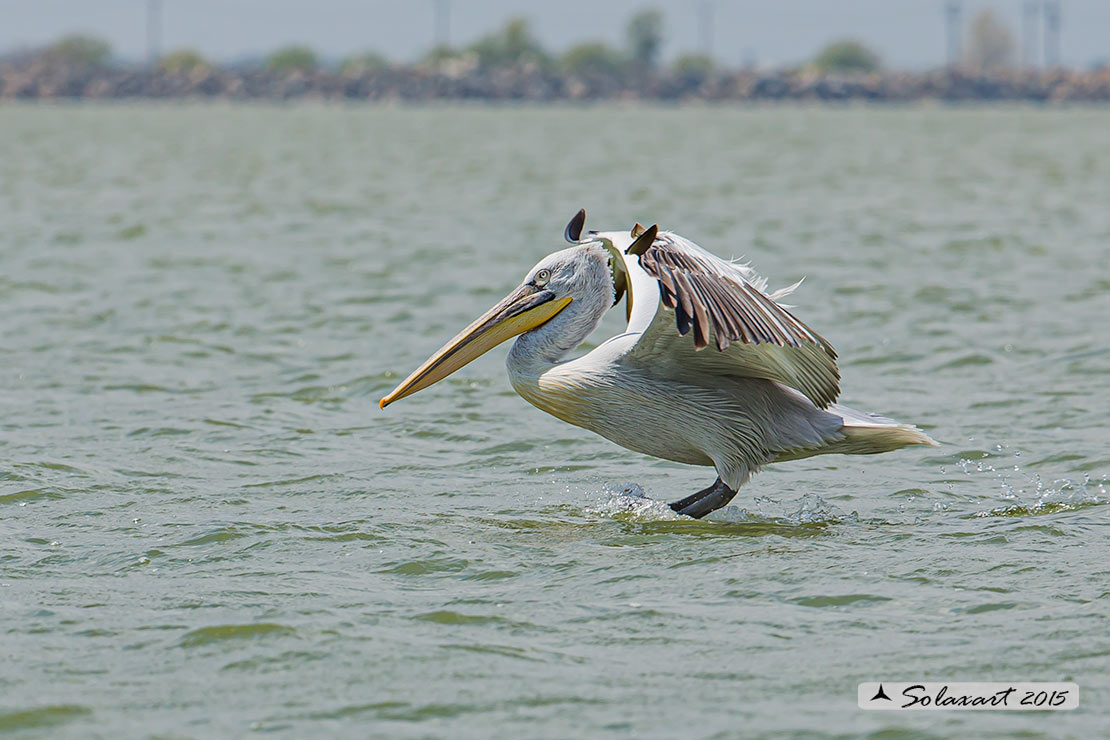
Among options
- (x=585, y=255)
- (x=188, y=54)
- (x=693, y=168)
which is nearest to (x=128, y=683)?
(x=585, y=255)

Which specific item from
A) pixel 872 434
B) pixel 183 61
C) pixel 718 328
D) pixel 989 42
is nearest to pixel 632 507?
pixel 872 434

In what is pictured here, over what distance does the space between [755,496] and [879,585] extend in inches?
60.0

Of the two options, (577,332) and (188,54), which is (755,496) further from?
(188,54)

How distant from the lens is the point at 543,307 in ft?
19.7

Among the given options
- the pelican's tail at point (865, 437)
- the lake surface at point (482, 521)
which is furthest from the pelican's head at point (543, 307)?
the pelican's tail at point (865, 437)

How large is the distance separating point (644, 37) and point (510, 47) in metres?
10.2

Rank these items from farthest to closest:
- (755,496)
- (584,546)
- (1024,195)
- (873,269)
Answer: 1. (1024,195)
2. (873,269)
3. (755,496)
4. (584,546)

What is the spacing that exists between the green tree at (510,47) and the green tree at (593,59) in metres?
2.06

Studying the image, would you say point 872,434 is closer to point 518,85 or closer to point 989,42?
point 518,85

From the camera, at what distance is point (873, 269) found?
13312mm

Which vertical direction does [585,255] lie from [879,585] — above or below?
above

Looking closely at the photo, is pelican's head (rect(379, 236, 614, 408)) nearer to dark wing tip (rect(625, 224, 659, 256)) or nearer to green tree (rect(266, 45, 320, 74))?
dark wing tip (rect(625, 224, 659, 256))

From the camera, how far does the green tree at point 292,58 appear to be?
368 feet

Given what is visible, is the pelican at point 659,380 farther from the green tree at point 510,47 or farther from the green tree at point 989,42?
the green tree at point 989,42
